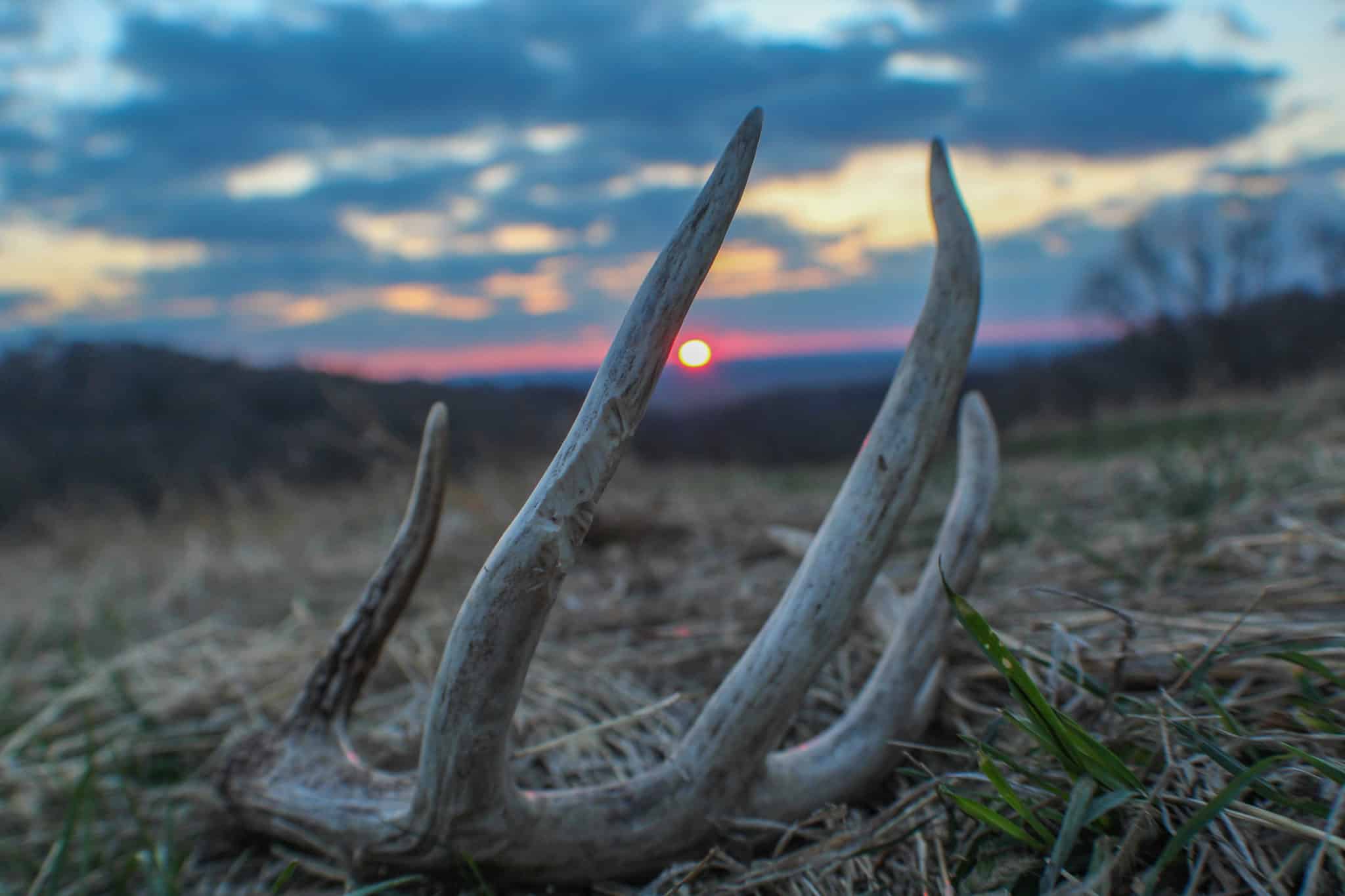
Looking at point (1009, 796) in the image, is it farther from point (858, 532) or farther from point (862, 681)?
point (862, 681)

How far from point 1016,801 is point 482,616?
0.69 m

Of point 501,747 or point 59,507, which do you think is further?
point 59,507

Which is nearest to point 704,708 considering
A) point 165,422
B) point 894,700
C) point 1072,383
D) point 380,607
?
point 894,700

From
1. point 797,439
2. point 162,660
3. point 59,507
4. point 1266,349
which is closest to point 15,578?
point 162,660

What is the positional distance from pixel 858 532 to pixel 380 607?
87cm

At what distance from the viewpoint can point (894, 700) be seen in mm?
1465

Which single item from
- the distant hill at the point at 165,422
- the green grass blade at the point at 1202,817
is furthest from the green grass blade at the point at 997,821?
the distant hill at the point at 165,422

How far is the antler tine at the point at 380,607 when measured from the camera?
1.40 metres

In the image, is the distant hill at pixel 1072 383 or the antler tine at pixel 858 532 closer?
the antler tine at pixel 858 532

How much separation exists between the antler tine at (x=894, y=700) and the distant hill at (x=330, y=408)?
11.3 meters

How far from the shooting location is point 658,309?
3.25ft

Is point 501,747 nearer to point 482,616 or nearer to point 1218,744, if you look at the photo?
point 482,616

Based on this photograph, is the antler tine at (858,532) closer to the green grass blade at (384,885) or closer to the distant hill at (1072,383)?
the green grass blade at (384,885)

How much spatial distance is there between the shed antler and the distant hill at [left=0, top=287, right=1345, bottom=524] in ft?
36.9
